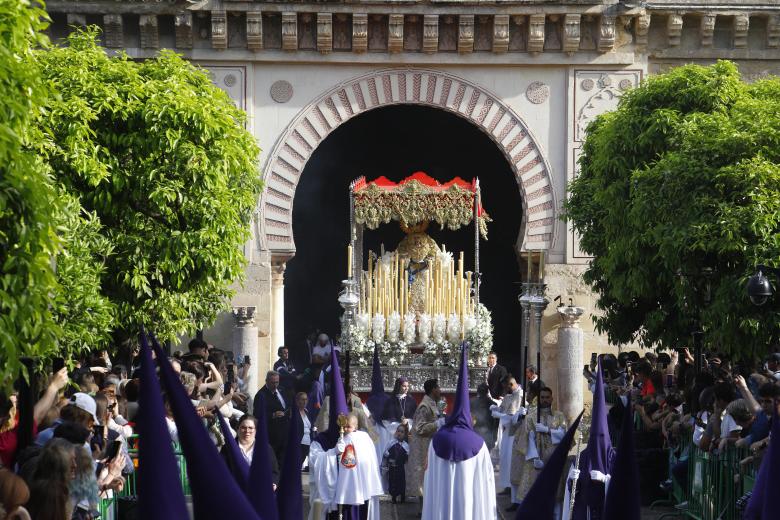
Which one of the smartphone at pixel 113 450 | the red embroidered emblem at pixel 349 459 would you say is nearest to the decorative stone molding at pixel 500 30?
the red embroidered emblem at pixel 349 459

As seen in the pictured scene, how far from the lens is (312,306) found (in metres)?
30.5

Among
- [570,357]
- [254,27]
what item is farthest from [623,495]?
[254,27]

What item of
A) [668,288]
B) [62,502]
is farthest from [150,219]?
[62,502]

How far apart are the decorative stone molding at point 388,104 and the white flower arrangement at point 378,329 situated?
92.2 inches

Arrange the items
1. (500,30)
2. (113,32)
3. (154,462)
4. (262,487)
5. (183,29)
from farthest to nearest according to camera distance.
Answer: (500,30) < (183,29) < (113,32) < (262,487) < (154,462)

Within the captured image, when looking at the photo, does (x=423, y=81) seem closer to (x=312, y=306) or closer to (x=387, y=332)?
(x=387, y=332)

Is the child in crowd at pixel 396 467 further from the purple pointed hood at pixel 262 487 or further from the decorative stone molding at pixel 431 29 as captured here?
the purple pointed hood at pixel 262 487

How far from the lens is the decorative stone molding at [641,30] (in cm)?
2472

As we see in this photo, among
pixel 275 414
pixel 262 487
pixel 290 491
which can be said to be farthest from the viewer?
pixel 275 414

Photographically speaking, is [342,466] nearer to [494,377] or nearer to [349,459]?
[349,459]

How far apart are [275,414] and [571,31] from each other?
33.9ft

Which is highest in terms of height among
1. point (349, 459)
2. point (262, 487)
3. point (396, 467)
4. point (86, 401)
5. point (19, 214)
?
point (19, 214)

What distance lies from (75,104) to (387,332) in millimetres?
8364

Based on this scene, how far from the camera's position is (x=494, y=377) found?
22266 millimetres
